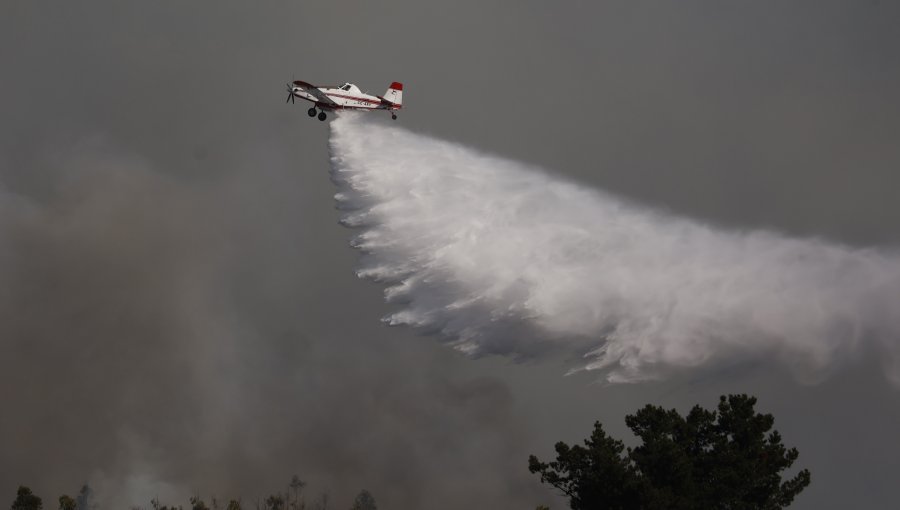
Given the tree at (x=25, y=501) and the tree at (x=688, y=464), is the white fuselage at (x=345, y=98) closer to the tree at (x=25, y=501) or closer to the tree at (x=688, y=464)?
the tree at (x=688, y=464)

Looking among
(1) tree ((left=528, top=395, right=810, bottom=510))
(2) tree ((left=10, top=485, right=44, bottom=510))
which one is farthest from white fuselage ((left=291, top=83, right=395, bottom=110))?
(2) tree ((left=10, top=485, right=44, bottom=510))

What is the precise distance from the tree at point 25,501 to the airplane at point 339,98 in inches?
3363

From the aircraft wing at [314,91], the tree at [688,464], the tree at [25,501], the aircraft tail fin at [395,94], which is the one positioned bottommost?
the tree at [688,464]

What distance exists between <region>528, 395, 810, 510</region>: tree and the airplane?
30.9 meters

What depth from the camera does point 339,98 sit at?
8462 centimetres

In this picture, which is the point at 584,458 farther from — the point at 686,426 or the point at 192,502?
the point at 192,502

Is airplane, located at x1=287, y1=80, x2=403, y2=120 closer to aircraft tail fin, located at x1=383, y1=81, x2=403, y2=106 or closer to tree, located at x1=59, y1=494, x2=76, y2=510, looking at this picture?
aircraft tail fin, located at x1=383, y1=81, x2=403, y2=106

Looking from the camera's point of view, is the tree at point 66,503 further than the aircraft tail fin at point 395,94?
Yes

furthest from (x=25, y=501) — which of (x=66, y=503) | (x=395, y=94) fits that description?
(x=395, y=94)

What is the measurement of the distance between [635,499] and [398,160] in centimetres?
2958

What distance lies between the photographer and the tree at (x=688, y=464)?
217 feet

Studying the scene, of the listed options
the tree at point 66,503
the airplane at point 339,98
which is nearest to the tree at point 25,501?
the tree at point 66,503

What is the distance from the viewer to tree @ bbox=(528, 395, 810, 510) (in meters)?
66.0

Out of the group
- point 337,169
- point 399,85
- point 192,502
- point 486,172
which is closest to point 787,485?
point 486,172
